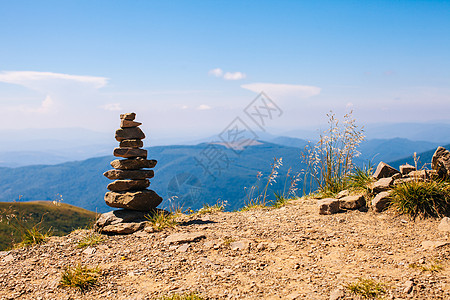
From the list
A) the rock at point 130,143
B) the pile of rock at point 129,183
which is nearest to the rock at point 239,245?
the pile of rock at point 129,183

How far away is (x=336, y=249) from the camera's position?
6.73 meters

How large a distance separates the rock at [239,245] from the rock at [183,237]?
3.21 ft

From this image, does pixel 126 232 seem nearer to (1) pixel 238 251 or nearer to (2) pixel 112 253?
(2) pixel 112 253

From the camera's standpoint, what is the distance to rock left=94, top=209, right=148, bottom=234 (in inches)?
358

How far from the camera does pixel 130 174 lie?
33.9ft

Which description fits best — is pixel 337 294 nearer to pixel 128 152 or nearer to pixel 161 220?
pixel 161 220

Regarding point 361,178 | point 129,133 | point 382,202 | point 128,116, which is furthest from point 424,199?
point 128,116

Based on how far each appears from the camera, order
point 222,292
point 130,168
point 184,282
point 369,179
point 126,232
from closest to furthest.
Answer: point 222,292 < point 184,282 < point 126,232 < point 369,179 < point 130,168

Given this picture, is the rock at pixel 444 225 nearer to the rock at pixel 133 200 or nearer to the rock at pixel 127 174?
the rock at pixel 133 200

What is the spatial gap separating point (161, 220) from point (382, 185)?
650 cm

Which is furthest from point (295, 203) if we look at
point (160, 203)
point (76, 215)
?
point (76, 215)

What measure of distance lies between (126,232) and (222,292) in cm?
461

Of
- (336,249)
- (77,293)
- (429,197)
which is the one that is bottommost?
(77,293)

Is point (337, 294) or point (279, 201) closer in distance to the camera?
point (337, 294)
